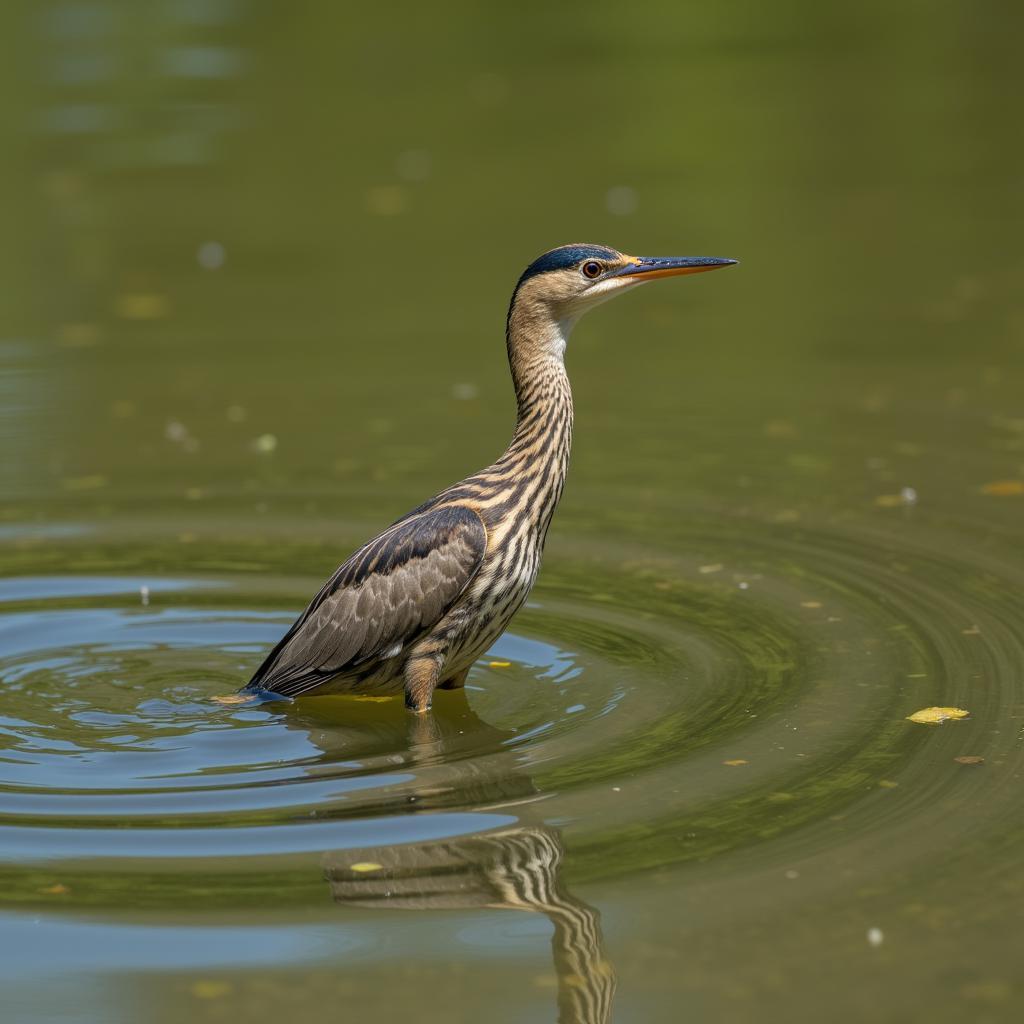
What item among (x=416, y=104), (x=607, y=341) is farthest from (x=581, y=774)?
(x=416, y=104)

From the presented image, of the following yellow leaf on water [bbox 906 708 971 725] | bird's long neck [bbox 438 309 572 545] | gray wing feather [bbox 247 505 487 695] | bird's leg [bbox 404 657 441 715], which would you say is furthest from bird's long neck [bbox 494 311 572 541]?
yellow leaf on water [bbox 906 708 971 725]

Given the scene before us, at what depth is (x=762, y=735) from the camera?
26.0 feet

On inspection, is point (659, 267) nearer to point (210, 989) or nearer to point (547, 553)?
point (547, 553)

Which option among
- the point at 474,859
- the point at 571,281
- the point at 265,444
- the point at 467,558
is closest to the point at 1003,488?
the point at 571,281

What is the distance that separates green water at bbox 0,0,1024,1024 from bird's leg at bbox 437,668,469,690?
9 cm

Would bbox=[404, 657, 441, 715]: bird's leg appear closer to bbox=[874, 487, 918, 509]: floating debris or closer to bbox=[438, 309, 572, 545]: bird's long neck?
bbox=[438, 309, 572, 545]: bird's long neck

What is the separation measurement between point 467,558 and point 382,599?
0.48 metres

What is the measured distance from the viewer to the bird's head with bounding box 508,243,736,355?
344 inches

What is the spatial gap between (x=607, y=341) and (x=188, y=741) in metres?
7.51

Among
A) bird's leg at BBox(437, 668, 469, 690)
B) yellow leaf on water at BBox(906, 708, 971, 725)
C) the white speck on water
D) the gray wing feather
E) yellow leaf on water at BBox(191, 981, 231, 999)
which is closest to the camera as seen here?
yellow leaf on water at BBox(191, 981, 231, 999)

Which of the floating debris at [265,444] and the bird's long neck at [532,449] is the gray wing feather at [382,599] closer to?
the bird's long neck at [532,449]

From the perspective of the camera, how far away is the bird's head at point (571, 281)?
Result: 8.74 m

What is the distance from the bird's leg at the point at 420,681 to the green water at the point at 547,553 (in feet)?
0.48

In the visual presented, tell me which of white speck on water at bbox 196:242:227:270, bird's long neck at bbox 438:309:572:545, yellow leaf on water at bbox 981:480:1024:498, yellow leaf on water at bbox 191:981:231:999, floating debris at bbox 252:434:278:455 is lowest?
yellow leaf on water at bbox 191:981:231:999
